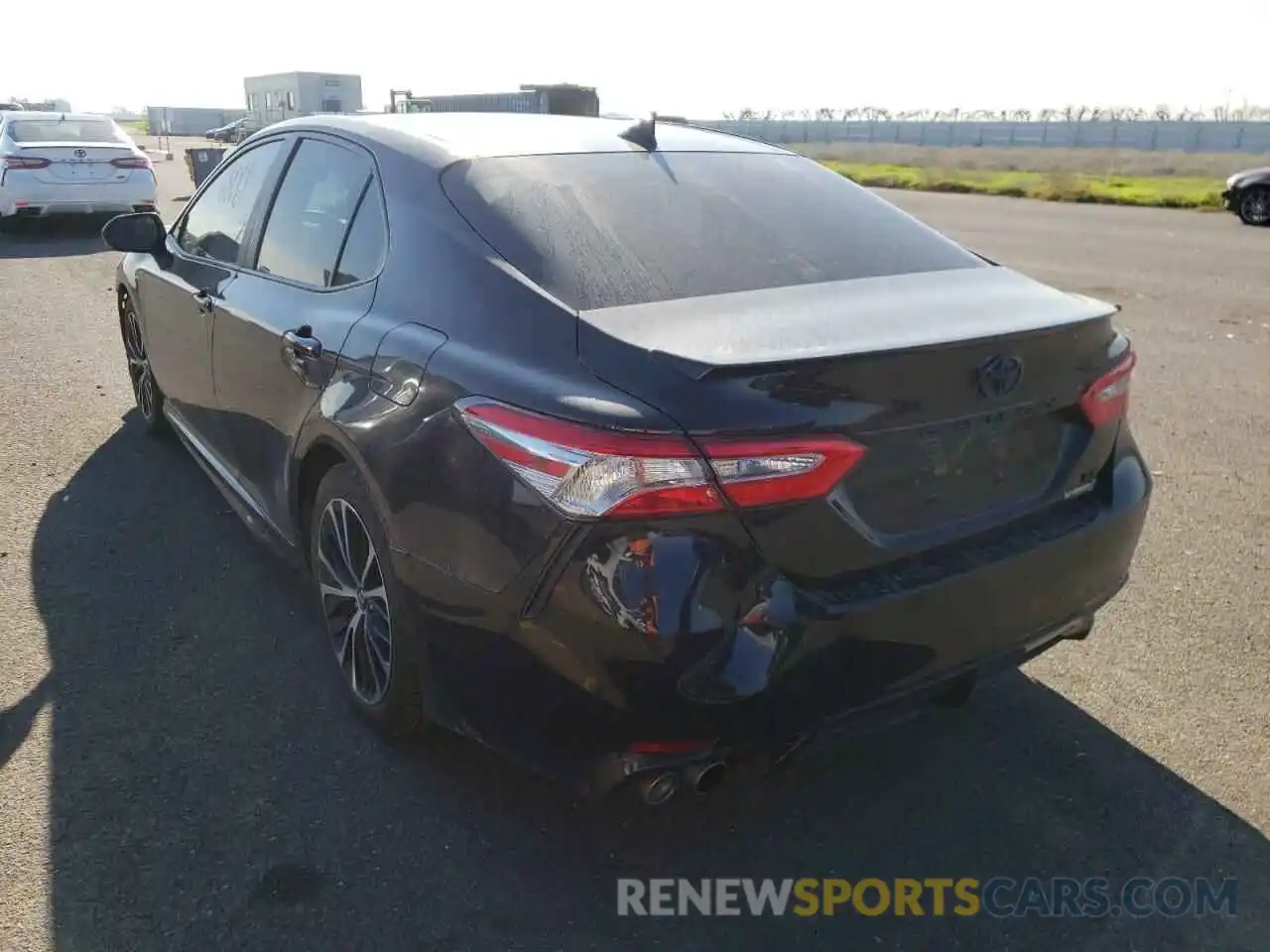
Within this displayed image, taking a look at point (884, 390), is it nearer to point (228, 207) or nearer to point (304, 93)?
point (228, 207)

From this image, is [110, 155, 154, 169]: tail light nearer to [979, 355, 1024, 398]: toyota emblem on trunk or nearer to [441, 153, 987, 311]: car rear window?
[441, 153, 987, 311]: car rear window

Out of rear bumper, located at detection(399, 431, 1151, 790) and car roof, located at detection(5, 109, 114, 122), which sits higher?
car roof, located at detection(5, 109, 114, 122)

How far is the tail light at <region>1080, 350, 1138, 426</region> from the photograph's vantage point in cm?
267

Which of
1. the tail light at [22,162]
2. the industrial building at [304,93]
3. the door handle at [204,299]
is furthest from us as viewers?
the industrial building at [304,93]

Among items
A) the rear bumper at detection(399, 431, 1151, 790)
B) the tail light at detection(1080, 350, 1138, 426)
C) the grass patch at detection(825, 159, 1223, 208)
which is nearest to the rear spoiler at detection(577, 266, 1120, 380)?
the tail light at detection(1080, 350, 1138, 426)

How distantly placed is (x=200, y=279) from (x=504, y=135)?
1614 mm

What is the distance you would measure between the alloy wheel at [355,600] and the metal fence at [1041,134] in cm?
5079

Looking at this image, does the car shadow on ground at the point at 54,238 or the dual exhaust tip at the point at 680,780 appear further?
the car shadow on ground at the point at 54,238

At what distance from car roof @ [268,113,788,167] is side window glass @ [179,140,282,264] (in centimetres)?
23

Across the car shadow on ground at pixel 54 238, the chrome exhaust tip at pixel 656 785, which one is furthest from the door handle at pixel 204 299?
the car shadow on ground at pixel 54 238

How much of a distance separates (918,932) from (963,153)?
5912 cm

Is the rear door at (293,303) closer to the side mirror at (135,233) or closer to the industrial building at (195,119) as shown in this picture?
the side mirror at (135,233)

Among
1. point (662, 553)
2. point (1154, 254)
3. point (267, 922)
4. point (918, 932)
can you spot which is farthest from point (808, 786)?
point (1154, 254)

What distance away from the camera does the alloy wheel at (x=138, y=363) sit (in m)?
5.39
